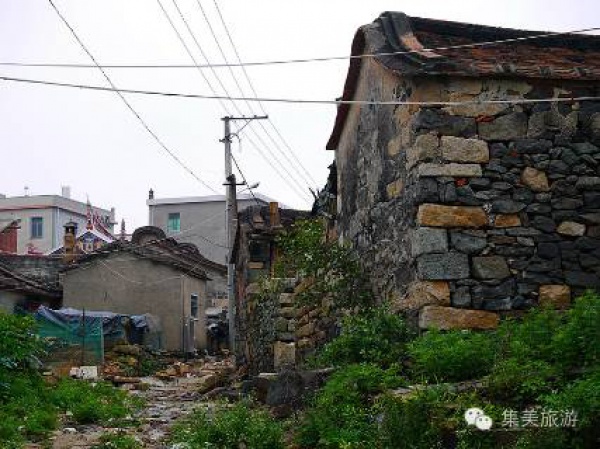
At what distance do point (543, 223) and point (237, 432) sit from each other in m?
3.73

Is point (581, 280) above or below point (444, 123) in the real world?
below

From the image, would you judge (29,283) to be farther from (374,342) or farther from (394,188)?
(374,342)

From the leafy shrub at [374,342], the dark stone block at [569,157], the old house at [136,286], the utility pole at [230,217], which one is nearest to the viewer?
the leafy shrub at [374,342]

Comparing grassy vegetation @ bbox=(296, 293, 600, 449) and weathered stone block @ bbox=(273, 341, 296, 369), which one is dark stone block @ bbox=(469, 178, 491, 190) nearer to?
grassy vegetation @ bbox=(296, 293, 600, 449)

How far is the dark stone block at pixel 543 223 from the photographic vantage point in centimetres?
821

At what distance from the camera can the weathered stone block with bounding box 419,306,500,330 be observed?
787cm

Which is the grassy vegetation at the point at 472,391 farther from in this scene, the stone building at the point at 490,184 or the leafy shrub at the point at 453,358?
the stone building at the point at 490,184

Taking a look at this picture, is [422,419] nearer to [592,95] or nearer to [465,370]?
[465,370]

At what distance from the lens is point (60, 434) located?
9992 mm

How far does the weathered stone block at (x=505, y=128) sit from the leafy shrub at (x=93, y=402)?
6.22 meters

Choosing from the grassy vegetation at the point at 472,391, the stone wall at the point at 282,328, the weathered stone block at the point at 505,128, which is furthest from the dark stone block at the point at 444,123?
the stone wall at the point at 282,328

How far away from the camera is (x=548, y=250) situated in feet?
26.8

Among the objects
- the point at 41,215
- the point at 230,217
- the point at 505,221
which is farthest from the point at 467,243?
the point at 41,215

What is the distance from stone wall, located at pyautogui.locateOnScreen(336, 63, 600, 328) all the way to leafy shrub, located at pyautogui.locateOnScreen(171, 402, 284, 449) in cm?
188
